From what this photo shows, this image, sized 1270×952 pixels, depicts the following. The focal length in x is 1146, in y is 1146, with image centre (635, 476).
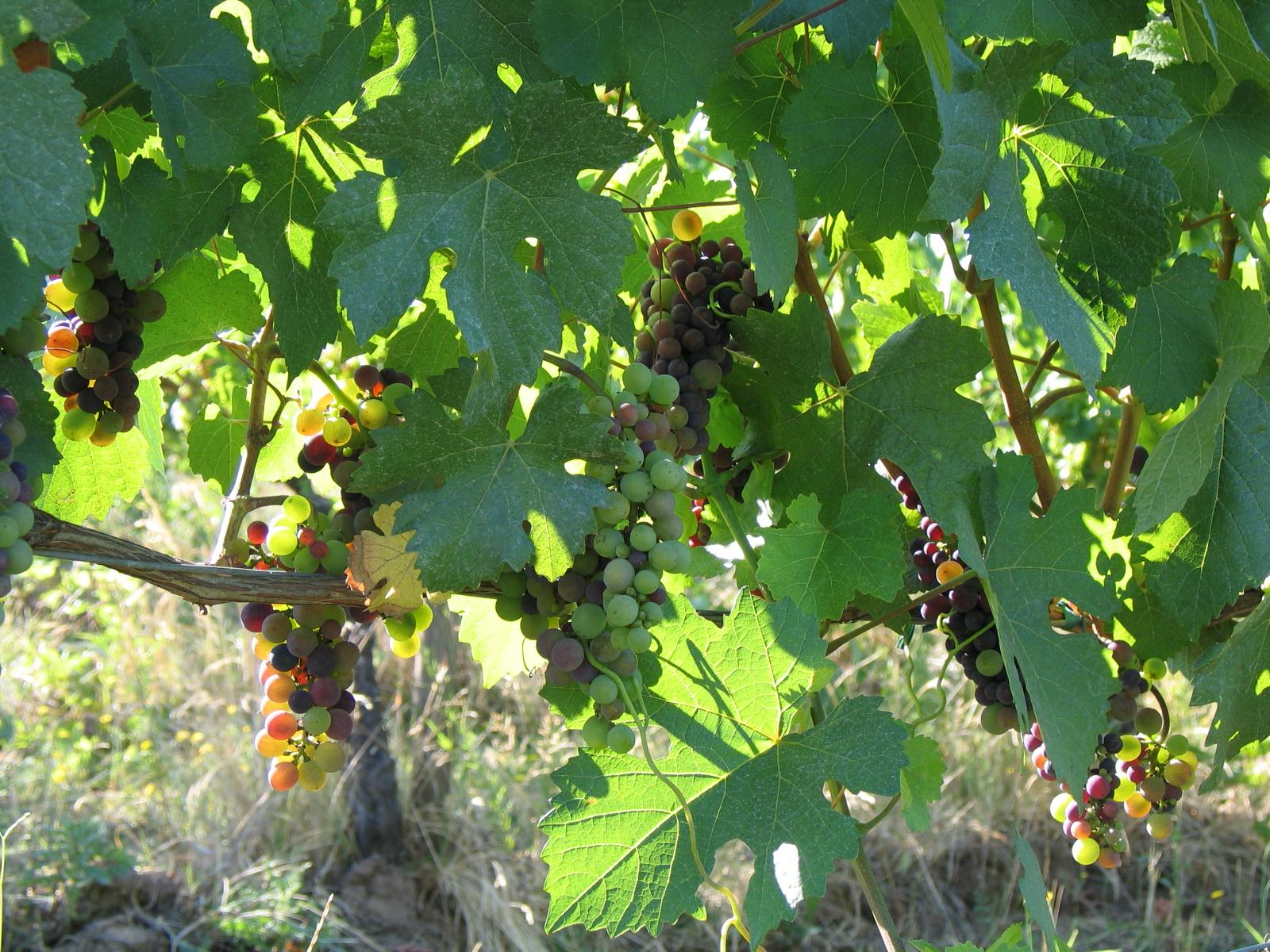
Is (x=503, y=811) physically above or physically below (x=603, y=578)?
above

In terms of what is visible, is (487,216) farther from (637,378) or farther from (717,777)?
(717,777)

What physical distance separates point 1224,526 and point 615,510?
2.07ft

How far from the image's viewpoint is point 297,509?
97cm

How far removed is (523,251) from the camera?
0.99 m

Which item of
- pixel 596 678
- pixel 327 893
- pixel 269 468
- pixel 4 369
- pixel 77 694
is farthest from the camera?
pixel 77 694

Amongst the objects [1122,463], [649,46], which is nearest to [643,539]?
[649,46]

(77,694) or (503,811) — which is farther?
(77,694)

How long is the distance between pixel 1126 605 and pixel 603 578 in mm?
624

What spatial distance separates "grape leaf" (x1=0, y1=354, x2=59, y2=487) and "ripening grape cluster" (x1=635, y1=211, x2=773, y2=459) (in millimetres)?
505

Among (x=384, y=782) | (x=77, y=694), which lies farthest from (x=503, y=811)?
(x=77, y=694)

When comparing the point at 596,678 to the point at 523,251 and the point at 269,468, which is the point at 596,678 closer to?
the point at 523,251

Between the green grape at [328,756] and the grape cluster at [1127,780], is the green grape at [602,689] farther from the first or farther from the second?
the grape cluster at [1127,780]

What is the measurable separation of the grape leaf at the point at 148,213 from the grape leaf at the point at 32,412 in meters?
0.10

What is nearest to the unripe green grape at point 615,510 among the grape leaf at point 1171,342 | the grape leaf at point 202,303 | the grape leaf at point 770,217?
the grape leaf at point 770,217
